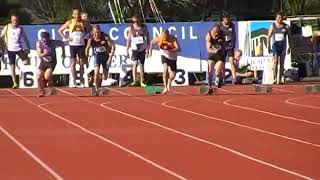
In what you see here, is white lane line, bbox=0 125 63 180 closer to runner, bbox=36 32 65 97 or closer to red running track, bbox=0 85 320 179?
red running track, bbox=0 85 320 179

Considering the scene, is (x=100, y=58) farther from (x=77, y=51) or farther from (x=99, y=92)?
(x=77, y=51)

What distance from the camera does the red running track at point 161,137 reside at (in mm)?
8227

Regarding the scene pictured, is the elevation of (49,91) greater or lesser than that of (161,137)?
greater

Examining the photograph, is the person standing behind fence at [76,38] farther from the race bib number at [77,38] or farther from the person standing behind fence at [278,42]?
the person standing behind fence at [278,42]

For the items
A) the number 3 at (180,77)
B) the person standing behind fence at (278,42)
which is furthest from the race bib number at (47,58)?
the person standing behind fence at (278,42)

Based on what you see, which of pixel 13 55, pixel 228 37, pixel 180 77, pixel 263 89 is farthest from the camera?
pixel 180 77

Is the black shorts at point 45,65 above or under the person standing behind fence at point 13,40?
under

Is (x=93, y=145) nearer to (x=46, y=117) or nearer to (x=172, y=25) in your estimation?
(x=46, y=117)

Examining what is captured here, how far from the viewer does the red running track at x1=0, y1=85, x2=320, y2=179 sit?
8.23m

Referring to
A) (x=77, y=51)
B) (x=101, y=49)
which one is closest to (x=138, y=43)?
(x=77, y=51)

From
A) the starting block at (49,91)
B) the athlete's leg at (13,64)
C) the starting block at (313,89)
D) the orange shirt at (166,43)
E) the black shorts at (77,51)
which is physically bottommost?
the starting block at (313,89)

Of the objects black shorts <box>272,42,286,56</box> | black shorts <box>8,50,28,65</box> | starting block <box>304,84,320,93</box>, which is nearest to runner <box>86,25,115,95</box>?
black shorts <box>8,50,28,65</box>

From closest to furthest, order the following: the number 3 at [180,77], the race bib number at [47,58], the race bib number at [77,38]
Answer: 1. the race bib number at [47,58]
2. the race bib number at [77,38]
3. the number 3 at [180,77]

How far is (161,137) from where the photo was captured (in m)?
10.5
